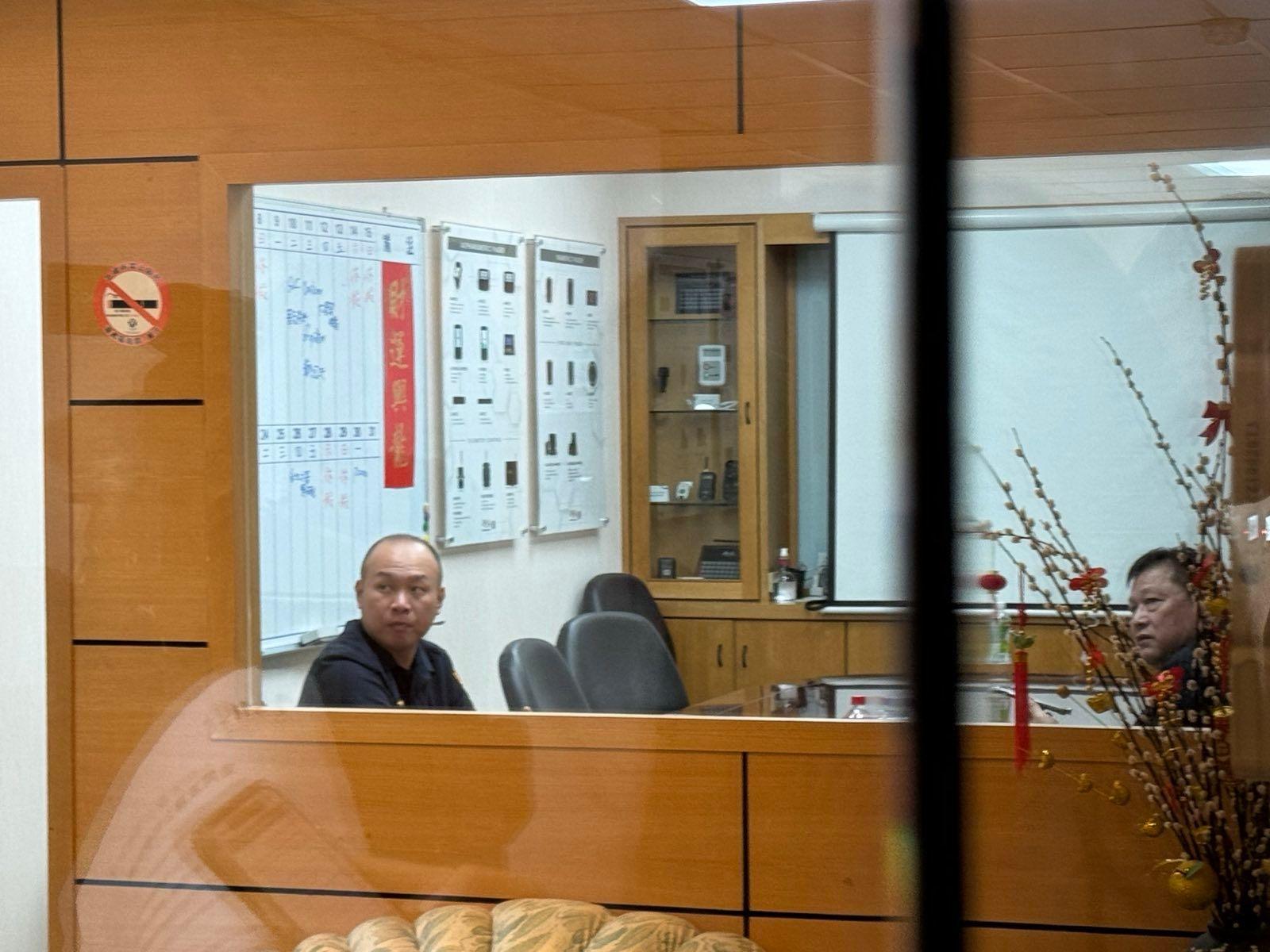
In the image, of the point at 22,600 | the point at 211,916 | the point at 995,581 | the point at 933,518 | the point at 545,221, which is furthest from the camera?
the point at 22,600

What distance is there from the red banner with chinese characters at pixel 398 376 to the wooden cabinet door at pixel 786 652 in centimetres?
62

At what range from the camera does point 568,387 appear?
240 centimetres

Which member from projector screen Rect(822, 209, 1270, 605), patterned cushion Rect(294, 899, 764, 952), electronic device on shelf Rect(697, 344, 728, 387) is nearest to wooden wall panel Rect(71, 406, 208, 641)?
patterned cushion Rect(294, 899, 764, 952)

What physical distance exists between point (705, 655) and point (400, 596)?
0.52 meters

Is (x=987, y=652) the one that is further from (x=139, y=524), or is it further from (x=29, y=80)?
(x=29, y=80)

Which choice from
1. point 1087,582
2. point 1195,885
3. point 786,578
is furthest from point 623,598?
point 1195,885

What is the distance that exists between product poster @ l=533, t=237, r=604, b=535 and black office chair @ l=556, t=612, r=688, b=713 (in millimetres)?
163

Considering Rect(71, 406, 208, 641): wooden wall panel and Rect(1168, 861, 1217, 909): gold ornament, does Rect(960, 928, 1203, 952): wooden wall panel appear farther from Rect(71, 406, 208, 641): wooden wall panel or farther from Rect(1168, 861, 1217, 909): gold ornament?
Rect(71, 406, 208, 641): wooden wall panel

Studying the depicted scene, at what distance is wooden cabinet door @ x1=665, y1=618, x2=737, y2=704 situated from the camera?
2.34 metres

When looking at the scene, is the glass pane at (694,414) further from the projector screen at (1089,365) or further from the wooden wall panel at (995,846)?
the wooden wall panel at (995,846)

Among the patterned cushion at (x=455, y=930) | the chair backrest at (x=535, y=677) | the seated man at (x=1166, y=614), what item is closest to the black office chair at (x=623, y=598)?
the chair backrest at (x=535, y=677)

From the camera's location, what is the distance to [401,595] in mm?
2471

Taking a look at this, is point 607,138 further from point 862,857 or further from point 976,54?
point 862,857

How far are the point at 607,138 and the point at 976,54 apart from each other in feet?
1.92
